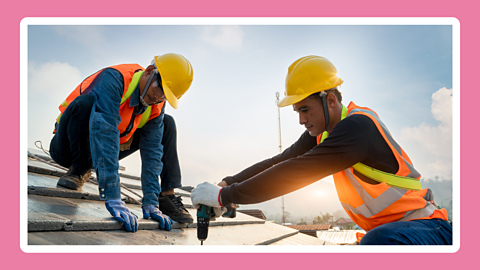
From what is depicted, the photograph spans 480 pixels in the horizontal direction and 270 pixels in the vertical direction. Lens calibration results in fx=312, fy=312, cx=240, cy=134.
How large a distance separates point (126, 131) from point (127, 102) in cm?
31

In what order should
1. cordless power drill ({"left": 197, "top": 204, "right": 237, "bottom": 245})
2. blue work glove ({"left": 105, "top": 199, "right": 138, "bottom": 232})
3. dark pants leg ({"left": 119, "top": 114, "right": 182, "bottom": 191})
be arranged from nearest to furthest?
cordless power drill ({"left": 197, "top": 204, "right": 237, "bottom": 245})
blue work glove ({"left": 105, "top": 199, "right": 138, "bottom": 232})
dark pants leg ({"left": 119, "top": 114, "right": 182, "bottom": 191})

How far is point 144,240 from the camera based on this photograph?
2.10m

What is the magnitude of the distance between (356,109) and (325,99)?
0.21 m

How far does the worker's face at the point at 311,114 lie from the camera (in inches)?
79.0

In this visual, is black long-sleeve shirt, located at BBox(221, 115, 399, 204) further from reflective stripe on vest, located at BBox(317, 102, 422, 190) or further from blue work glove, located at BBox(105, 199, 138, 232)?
blue work glove, located at BBox(105, 199, 138, 232)

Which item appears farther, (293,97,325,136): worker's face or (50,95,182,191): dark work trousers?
(50,95,182,191): dark work trousers

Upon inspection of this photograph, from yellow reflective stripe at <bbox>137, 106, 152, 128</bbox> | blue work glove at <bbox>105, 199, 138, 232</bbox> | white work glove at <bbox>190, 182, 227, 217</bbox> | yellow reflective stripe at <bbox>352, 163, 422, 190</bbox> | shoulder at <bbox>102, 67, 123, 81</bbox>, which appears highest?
shoulder at <bbox>102, 67, 123, 81</bbox>

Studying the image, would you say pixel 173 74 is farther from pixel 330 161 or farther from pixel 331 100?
pixel 330 161

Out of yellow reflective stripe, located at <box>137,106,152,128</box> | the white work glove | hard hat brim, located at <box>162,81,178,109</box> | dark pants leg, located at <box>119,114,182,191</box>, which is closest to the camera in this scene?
the white work glove

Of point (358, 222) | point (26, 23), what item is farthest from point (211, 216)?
point (26, 23)

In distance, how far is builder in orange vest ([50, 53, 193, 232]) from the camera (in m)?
2.34

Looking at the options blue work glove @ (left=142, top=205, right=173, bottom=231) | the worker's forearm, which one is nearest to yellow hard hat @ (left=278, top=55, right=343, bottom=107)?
the worker's forearm

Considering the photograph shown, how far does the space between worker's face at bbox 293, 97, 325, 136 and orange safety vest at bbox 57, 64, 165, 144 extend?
1.43m

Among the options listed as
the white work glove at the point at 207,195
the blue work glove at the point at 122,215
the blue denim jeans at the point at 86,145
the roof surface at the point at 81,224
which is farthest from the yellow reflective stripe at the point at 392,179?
the blue denim jeans at the point at 86,145
